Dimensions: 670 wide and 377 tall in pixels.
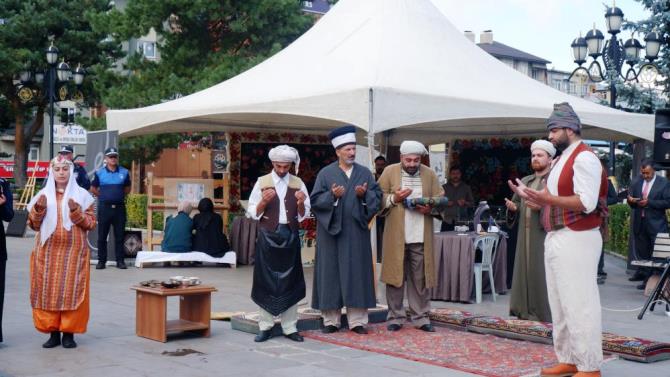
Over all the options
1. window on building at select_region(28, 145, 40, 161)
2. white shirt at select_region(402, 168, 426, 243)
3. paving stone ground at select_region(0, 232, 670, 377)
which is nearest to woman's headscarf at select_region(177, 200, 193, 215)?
paving stone ground at select_region(0, 232, 670, 377)

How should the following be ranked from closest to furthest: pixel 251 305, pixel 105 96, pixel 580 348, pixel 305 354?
1. pixel 580 348
2. pixel 305 354
3. pixel 251 305
4. pixel 105 96

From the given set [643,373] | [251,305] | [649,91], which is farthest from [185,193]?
[649,91]

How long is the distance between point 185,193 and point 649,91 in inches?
411

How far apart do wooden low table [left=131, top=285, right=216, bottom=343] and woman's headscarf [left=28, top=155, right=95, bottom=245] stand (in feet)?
2.79

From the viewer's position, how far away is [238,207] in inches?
598

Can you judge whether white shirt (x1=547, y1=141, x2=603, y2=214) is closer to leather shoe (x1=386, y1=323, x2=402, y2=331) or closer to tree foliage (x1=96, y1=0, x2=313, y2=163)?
leather shoe (x1=386, y1=323, x2=402, y2=331)

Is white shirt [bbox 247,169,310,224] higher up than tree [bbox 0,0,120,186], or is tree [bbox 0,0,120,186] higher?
tree [bbox 0,0,120,186]

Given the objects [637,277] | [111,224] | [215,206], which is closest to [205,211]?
[215,206]

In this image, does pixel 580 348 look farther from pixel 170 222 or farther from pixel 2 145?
pixel 2 145

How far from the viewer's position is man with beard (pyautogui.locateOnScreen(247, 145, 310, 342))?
7715 mm

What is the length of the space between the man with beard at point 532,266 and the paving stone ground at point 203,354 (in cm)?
70

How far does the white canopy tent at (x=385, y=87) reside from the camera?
974cm

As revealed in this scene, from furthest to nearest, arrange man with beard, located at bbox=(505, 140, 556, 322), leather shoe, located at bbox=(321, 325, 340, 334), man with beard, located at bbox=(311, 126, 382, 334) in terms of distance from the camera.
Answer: man with beard, located at bbox=(505, 140, 556, 322) < leather shoe, located at bbox=(321, 325, 340, 334) < man with beard, located at bbox=(311, 126, 382, 334)

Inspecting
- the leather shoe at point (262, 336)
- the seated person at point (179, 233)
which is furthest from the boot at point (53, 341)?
the seated person at point (179, 233)
